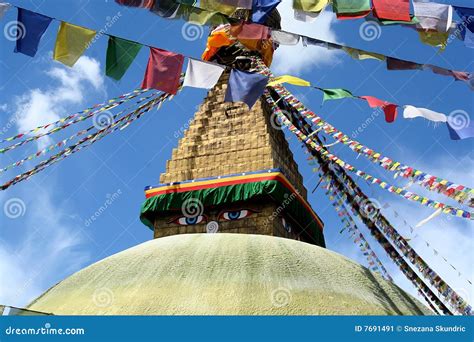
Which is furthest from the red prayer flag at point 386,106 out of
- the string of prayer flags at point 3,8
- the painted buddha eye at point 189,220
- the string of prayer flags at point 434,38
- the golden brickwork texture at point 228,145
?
the string of prayer flags at point 3,8

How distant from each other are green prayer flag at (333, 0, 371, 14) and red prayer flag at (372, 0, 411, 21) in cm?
12

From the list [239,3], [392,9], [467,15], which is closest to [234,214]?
[239,3]

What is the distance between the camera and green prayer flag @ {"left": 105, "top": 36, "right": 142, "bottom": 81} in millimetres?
7262

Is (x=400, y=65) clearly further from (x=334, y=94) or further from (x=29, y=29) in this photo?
(x=29, y=29)

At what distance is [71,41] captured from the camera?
723 cm

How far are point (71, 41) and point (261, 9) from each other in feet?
8.55

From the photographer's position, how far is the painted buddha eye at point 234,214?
9.98m

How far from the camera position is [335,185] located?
1022 centimetres

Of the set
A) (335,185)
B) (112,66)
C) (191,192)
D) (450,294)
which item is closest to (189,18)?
(112,66)

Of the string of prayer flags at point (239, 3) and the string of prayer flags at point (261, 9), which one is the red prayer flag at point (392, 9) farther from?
the string of prayer flags at point (239, 3)

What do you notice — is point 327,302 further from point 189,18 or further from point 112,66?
point 189,18

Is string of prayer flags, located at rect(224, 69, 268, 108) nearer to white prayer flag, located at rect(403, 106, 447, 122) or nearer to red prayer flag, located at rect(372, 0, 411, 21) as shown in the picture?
red prayer flag, located at rect(372, 0, 411, 21)

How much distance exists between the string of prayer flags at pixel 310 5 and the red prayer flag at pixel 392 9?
70 cm
